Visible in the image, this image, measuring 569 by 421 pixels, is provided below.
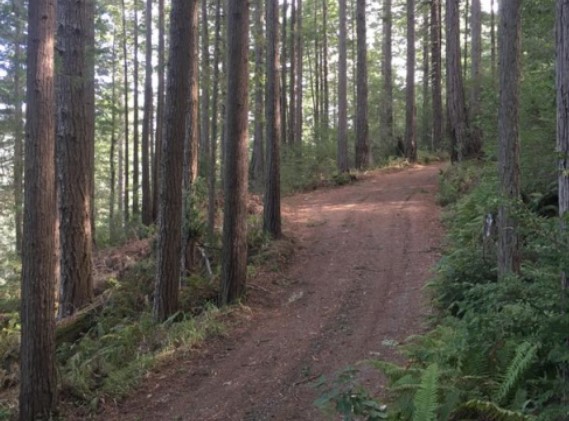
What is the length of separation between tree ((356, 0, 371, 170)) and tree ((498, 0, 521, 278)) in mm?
14826

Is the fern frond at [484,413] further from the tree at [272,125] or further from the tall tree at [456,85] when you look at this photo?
the tall tree at [456,85]

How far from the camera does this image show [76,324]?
10094 mm

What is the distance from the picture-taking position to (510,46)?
6.72 metres

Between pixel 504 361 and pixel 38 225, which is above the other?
pixel 38 225

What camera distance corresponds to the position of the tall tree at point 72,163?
32.0ft

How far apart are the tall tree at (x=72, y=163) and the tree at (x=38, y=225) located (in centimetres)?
313

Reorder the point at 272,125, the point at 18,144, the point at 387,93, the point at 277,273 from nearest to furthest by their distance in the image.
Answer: the point at 277,273 < the point at 272,125 < the point at 18,144 < the point at 387,93

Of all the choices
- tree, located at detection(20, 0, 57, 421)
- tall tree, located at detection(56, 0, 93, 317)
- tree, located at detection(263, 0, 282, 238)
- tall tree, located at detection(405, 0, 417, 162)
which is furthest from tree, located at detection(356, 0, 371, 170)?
tree, located at detection(20, 0, 57, 421)

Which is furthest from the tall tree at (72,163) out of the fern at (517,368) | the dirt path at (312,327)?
the fern at (517,368)

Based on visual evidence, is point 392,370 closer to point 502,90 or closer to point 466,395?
point 466,395

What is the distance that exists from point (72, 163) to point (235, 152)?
2.96 m

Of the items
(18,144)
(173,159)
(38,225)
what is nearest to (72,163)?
(173,159)

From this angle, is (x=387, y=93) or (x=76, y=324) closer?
(x=76, y=324)

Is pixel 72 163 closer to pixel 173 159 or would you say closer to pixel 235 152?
pixel 173 159
